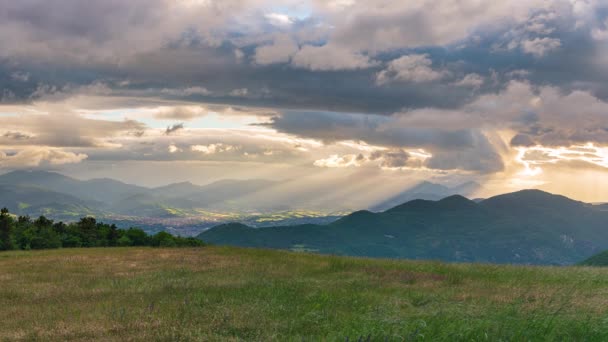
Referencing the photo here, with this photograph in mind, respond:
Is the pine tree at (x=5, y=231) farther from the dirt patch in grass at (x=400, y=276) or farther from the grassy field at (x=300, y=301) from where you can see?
the dirt patch in grass at (x=400, y=276)

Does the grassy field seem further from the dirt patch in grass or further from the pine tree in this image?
the pine tree

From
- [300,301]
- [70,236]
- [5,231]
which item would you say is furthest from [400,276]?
[5,231]

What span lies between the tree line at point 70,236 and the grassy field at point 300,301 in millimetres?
22235

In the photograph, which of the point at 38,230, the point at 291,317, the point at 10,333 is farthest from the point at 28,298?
the point at 38,230

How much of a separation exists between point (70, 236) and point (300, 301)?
5143cm

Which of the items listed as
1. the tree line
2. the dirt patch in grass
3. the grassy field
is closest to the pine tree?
the tree line

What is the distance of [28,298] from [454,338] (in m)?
21.7

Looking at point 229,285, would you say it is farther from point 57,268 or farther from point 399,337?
point 57,268

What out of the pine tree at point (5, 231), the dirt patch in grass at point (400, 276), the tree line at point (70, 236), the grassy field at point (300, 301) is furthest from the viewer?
the tree line at point (70, 236)

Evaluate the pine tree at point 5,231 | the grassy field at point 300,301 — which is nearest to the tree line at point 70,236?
the pine tree at point 5,231

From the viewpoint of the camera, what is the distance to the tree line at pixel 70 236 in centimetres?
6012

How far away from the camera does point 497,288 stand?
27766 millimetres

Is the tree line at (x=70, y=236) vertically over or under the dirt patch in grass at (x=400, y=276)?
over

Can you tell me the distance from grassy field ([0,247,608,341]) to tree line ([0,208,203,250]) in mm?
22235
